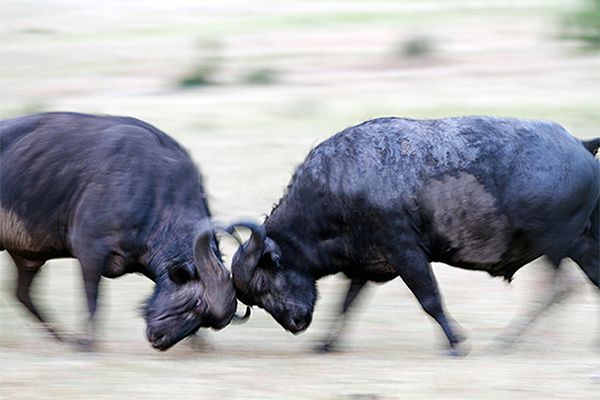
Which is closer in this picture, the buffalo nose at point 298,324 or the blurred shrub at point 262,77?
the buffalo nose at point 298,324

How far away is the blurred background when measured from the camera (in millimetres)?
6828

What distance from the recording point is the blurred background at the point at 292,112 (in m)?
6.83

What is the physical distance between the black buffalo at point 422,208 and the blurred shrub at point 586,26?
19296 millimetres

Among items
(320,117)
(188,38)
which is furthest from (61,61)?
(320,117)

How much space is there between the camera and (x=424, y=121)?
27.1ft

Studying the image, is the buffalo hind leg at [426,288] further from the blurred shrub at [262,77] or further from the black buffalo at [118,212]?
the blurred shrub at [262,77]

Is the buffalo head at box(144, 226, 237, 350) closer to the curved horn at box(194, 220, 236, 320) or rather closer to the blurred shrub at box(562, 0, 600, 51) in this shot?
the curved horn at box(194, 220, 236, 320)

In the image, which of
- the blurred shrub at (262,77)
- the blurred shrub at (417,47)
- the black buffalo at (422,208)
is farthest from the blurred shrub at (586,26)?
the black buffalo at (422,208)

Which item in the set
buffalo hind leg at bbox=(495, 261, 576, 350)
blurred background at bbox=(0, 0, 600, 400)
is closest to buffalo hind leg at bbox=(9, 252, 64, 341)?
blurred background at bbox=(0, 0, 600, 400)

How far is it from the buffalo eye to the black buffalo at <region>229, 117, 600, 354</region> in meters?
0.40

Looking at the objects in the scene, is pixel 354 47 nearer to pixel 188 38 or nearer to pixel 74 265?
pixel 188 38

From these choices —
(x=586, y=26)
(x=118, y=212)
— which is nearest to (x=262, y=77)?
(x=586, y=26)

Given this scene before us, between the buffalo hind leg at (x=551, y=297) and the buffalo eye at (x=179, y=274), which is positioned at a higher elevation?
the buffalo eye at (x=179, y=274)

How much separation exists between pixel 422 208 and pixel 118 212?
7.26 ft
